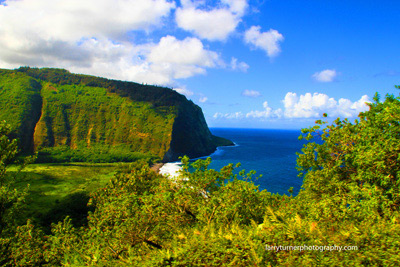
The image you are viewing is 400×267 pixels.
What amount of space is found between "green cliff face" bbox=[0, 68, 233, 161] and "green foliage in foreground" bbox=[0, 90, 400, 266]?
131148 mm

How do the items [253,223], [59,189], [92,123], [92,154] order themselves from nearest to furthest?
[253,223] → [59,189] → [92,154] → [92,123]

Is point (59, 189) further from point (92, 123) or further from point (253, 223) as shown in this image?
point (92, 123)

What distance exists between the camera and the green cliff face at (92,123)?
486ft

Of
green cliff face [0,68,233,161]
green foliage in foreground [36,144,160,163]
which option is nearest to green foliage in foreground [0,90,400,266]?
green foliage in foreground [36,144,160,163]

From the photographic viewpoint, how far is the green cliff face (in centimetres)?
14812

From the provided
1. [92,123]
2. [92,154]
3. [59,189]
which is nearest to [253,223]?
[59,189]

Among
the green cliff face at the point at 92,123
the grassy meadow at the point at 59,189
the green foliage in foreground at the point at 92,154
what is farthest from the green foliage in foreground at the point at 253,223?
the green cliff face at the point at 92,123

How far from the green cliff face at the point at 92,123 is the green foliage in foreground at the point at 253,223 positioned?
430 ft

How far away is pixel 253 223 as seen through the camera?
352 inches

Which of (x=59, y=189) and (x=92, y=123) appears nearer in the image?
(x=59, y=189)

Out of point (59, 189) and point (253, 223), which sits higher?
point (253, 223)

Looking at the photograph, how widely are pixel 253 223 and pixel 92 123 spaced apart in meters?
186

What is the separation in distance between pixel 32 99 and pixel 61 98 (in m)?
20.2

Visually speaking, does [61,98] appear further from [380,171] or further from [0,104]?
[380,171]
